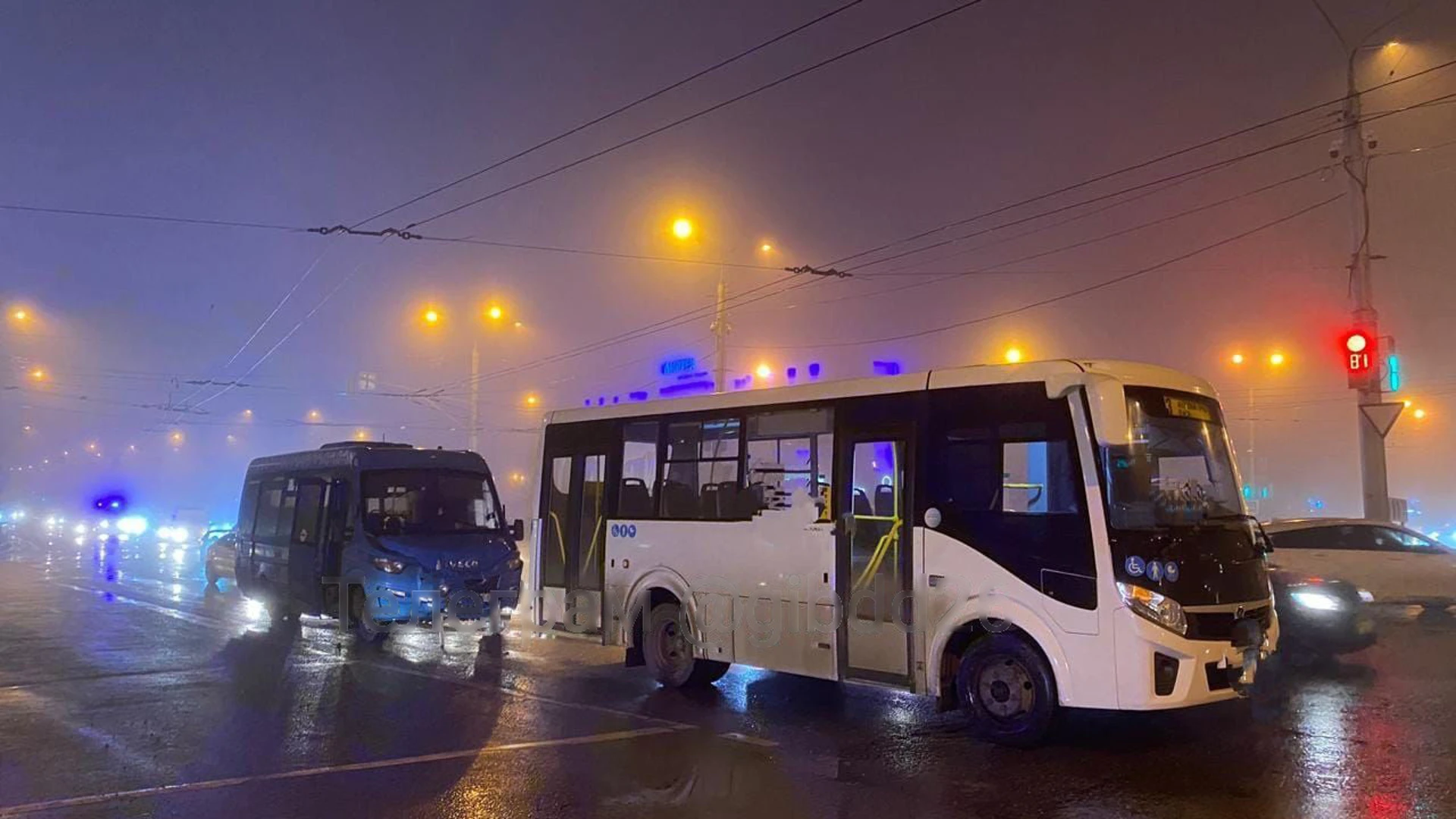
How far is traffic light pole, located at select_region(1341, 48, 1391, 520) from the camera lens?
15664 mm

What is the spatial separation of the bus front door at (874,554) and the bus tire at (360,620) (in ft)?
24.7

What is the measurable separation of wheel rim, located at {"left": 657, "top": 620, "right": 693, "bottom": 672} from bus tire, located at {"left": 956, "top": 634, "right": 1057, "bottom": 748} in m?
3.33

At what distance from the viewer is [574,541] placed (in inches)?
462

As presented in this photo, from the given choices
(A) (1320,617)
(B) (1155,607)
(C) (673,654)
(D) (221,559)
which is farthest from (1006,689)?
(D) (221,559)

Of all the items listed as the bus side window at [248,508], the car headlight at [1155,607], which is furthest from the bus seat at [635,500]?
the bus side window at [248,508]

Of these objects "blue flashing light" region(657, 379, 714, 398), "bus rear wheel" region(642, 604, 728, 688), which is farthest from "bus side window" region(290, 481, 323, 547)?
"bus rear wheel" region(642, 604, 728, 688)

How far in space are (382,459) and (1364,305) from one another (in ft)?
51.5

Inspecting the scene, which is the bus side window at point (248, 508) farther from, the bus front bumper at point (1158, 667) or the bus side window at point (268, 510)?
the bus front bumper at point (1158, 667)

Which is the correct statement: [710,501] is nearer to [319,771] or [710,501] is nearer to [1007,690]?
[1007,690]

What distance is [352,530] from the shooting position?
13812mm

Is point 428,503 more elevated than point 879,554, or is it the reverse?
point 428,503

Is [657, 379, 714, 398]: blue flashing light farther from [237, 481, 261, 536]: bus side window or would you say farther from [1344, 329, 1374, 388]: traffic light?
[1344, 329, 1374, 388]: traffic light

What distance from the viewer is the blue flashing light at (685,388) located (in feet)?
51.1

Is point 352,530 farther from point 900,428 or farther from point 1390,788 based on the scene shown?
point 1390,788
